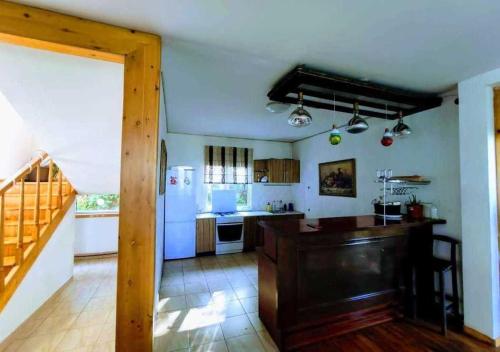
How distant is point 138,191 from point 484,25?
263cm

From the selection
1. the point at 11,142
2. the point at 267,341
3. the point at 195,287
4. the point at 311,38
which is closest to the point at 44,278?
the point at 195,287

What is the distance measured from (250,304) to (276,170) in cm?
330

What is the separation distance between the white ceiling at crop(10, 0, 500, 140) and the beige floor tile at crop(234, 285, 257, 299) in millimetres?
2693

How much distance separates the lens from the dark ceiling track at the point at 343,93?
2138mm

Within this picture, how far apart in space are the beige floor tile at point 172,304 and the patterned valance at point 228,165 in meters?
2.65

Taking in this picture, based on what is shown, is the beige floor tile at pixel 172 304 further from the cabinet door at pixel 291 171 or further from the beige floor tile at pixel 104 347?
the cabinet door at pixel 291 171

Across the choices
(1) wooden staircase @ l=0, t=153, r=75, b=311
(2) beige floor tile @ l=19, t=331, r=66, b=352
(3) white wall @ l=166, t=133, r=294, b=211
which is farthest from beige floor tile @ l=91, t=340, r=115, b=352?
(3) white wall @ l=166, t=133, r=294, b=211

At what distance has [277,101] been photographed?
260 cm

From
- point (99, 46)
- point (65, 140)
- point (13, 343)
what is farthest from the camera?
point (65, 140)

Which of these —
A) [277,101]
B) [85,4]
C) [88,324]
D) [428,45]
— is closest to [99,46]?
[85,4]

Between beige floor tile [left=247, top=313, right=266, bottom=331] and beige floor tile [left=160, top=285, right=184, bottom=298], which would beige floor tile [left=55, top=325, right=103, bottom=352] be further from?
beige floor tile [left=247, top=313, right=266, bottom=331]

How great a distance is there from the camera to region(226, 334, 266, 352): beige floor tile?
2.05 metres

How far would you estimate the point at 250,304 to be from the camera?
2.82m

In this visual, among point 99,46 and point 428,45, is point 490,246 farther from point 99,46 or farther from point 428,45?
point 99,46
